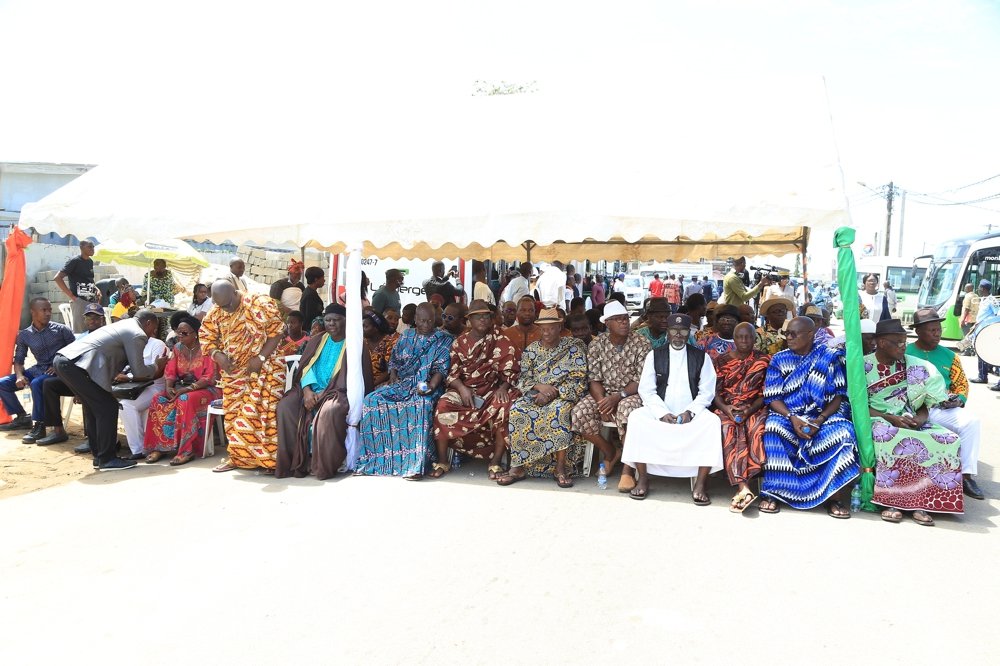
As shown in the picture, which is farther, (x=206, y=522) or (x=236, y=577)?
(x=206, y=522)

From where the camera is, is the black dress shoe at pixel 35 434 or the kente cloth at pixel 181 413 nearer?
the kente cloth at pixel 181 413

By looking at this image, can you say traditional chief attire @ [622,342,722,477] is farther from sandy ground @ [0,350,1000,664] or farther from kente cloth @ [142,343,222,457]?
kente cloth @ [142,343,222,457]

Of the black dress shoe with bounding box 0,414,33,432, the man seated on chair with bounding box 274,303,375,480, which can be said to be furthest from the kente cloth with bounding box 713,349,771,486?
the black dress shoe with bounding box 0,414,33,432

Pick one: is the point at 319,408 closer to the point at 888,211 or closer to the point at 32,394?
the point at 32,394

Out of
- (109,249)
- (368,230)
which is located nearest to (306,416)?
(368,230)

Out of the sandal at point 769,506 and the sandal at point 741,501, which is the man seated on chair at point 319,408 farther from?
the sandal at point 769,506

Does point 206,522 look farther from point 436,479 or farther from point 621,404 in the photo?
point 621,404

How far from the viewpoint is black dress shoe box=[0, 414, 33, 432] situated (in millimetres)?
7461

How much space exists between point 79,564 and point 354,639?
6.43 ft

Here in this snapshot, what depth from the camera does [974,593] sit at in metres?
3.67

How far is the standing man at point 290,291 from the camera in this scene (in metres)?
9.31

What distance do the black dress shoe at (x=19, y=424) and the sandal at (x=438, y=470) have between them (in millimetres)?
4809

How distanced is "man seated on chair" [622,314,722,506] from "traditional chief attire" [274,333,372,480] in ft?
7.77

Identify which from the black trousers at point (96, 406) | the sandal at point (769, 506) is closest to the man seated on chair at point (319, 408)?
the black trousers at point (96, 406)
